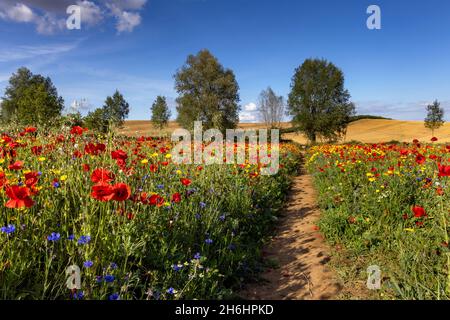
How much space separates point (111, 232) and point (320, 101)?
3756cm

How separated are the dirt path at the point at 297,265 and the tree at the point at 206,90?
106 feet

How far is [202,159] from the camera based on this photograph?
26.0 feet

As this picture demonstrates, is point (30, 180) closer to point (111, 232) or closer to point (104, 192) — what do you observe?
point (104, 192)

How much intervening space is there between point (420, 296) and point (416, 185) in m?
3.87

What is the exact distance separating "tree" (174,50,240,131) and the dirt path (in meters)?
32.3

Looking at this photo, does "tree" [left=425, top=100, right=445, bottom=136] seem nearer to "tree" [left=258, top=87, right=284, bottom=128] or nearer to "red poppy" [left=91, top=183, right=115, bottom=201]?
"tree" [left=258, top=87, right=284, bottom=128]

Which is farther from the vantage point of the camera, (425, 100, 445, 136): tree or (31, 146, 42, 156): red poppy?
(425, 100, 445, 136): tree

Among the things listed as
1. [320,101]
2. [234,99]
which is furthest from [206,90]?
[320,101]

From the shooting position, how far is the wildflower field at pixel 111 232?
264 centimetres

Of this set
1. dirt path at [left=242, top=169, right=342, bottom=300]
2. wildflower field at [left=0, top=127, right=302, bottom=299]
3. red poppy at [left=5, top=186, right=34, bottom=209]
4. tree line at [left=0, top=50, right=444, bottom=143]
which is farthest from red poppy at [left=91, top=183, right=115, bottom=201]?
tree line at [left=0, top=50, right=444, bottom=143]

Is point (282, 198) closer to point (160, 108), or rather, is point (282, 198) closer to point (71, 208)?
point (71, 208)

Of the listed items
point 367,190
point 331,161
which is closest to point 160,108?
point 331,161

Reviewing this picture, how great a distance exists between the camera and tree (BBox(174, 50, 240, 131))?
38406 millimetres

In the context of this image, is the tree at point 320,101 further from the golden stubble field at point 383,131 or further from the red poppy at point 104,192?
the red poppy at point 104,192
